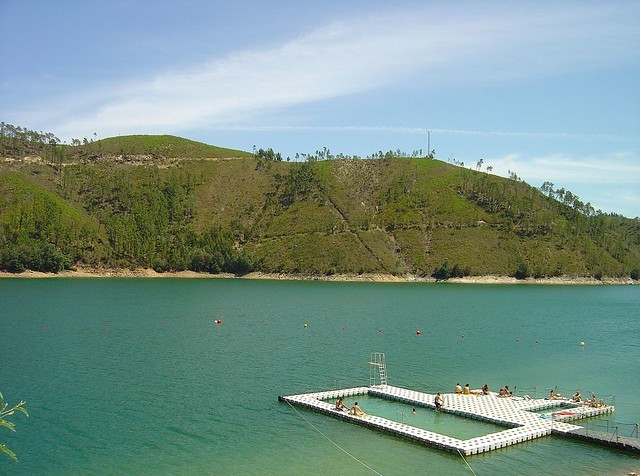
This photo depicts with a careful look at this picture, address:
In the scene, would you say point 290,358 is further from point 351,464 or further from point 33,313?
point 33,313

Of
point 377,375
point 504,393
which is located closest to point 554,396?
point 504,393

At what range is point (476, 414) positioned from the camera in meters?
45.2

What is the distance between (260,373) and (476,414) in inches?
828

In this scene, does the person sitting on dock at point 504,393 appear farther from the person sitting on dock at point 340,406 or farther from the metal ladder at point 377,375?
the person sitting on dock at point 340,406

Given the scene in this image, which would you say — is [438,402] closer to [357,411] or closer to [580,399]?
[357,411]

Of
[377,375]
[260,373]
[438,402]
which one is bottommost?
[260,373]

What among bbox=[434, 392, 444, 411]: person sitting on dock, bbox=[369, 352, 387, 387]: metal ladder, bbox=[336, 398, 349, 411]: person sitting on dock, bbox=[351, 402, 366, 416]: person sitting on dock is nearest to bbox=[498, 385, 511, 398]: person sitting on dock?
bbox=[434, 392, 444, 411]: person sitting on dock

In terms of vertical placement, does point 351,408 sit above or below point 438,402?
below

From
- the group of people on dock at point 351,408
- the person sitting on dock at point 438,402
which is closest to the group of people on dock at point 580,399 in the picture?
the person sitting on dock at point 438,402

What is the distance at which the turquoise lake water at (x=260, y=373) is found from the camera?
1436 inches

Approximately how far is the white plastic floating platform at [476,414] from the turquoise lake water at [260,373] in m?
0.85

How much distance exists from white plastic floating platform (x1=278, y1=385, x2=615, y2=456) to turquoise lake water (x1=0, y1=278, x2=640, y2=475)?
0.85 meters

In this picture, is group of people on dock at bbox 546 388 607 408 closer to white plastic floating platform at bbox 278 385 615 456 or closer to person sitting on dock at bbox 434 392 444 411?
white plastic floating platform at bbox 278 385 615 456

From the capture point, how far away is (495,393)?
52.2 metres
